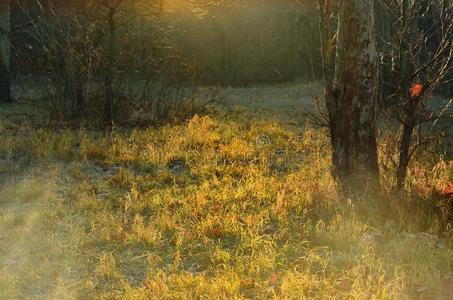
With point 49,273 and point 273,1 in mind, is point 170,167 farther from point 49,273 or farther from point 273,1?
point 273,1

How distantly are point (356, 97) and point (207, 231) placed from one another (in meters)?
2.16

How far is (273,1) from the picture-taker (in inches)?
1098

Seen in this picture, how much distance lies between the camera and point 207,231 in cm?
598

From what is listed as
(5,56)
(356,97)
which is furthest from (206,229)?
(5,56)

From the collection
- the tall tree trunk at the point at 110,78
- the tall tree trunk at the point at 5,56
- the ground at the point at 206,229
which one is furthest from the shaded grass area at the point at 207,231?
the tall tree trunk at the point at 5,56

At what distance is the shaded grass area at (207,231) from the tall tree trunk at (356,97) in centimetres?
36

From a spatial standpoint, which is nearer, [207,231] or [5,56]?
[207,231]

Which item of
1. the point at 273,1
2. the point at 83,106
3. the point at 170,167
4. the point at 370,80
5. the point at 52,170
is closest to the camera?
the point at 370,80

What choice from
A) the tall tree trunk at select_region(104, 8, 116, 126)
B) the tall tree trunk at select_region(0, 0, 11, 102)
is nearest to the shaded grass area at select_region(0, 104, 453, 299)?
the tall tree trunk at select_region(104, 8, 116, 126)

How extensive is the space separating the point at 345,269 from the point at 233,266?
3.09 ft

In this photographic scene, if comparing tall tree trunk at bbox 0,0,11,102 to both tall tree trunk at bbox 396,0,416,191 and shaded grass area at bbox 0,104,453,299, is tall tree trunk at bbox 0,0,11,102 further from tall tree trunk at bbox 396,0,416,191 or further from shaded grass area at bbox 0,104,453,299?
tall tree trunk at bbox 396,0,416,191

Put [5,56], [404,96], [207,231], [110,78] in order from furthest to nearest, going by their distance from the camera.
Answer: [5,56] → [110,78] → [404,96] → [207,231]

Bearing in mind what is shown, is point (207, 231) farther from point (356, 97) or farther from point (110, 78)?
point (110, 78)

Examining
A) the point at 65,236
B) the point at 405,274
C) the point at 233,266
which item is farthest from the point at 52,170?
the point at 405,274
